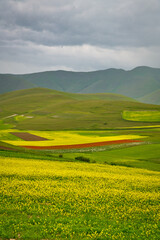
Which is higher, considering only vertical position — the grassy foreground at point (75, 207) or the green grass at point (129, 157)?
the grassy foreground at point (75, 207)

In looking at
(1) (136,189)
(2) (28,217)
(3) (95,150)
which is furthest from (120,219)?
(3) (95,150)

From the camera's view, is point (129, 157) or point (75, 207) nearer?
point (75, 207)

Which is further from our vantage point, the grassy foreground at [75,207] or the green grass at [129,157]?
→ the green grass at [129,157]

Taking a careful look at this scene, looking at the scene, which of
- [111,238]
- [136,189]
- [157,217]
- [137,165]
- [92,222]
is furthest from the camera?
[137,165]

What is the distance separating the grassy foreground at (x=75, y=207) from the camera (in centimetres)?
1444

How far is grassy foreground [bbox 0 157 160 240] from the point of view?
568 inches

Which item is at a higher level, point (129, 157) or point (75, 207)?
point (75, 207)

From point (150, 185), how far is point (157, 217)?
27.6 ft

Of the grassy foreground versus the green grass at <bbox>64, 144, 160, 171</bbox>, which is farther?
the green grass at <bbox>64, 144, 160, 171</bbox>

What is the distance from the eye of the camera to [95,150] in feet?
199

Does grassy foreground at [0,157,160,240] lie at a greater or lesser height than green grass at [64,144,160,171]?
greater

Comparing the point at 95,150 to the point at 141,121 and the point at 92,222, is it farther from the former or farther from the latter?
the point at 141,121

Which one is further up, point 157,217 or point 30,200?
point 30,200

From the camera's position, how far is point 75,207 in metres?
18.4
